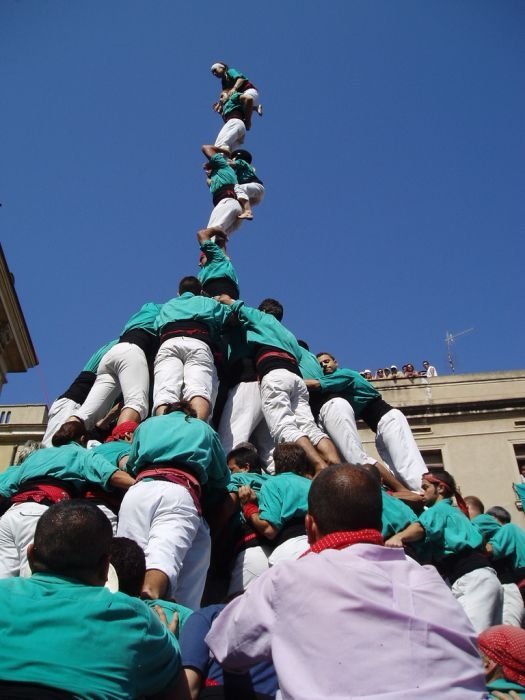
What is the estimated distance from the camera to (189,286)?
7.24 metres

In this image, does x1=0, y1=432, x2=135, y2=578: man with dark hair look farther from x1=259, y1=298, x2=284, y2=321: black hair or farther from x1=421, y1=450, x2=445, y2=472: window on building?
x1=421, y1=450, x2=445, y2=472: window on building

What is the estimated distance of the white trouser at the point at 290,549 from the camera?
13.0ft

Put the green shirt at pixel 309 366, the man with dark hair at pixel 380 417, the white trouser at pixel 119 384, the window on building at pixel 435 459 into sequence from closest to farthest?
the white trouser at pixel 119 384, the man with dark hair at pixel 380 417, the green shirt at pixel 309 366, the window on building at pixel 435 459

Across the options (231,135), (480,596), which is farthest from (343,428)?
(231,135)

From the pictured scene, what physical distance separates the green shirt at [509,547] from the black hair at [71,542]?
14.0 feet

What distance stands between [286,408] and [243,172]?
6538mm

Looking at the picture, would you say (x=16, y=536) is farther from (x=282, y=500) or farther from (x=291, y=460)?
(x=291, y=460)

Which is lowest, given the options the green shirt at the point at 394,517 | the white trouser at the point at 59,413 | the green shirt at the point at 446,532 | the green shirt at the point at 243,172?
the green shirt at the point at 446,532

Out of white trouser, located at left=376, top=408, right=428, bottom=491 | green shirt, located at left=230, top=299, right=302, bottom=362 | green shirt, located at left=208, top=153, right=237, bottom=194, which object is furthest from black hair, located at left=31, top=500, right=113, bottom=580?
green shirt, located at left=208, top=153, right=237, bottom=194

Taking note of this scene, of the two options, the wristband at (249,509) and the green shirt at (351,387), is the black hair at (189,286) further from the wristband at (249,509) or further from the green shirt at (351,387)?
the wristband at (249,509)

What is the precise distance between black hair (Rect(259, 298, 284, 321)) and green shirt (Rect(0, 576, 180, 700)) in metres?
6.03

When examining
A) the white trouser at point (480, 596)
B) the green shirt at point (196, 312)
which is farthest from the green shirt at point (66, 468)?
the white trouser at point (480, 596)

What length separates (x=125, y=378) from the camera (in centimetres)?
629

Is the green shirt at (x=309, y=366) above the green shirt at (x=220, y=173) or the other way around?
the other way around
